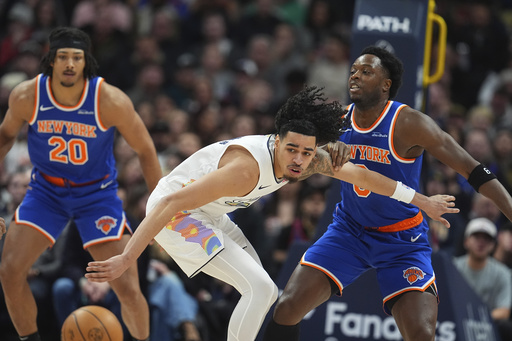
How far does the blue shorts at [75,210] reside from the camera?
6298mm

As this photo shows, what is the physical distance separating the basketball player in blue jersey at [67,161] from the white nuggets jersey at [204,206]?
93cm

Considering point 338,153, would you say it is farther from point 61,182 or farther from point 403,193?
point 61,182

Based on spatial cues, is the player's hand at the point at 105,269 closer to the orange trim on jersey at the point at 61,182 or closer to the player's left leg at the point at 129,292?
the player's left leg at the point at 129,292

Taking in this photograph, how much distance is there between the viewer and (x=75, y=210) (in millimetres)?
6418

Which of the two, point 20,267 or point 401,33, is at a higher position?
point 401,33

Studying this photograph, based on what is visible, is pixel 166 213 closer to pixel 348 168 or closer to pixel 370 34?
pixel 348 168

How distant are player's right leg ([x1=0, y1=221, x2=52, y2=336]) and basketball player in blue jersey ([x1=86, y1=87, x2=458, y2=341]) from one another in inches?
48.3

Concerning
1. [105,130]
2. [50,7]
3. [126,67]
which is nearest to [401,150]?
[105,130]

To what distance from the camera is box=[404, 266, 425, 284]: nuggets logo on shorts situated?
18.3 ft

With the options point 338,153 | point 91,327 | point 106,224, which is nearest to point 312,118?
point 338,153

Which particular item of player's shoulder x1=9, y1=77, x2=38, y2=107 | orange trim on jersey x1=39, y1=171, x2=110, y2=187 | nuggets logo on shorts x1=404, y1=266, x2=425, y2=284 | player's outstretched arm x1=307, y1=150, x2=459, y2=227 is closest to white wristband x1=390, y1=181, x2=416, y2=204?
player's outstretched arm x1=307, y1=150, x2=459, y2=227

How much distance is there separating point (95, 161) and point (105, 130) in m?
0.26

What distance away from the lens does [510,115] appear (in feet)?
37.3

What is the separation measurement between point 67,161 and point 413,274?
2.68 metres
